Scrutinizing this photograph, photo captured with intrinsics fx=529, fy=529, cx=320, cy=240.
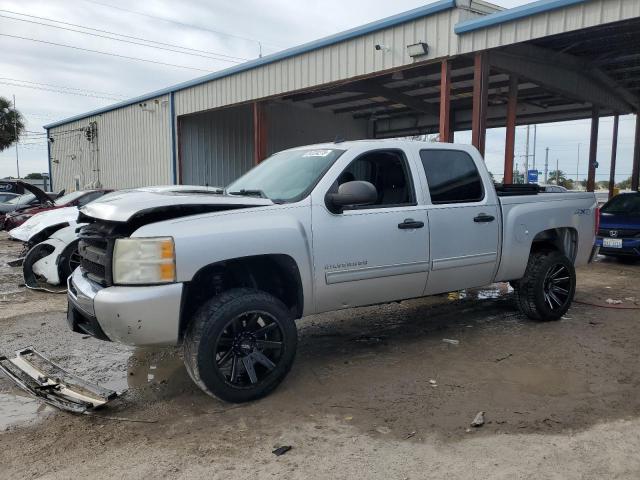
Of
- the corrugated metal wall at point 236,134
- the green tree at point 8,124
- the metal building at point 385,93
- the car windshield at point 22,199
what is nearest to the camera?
the metal building at point 385,93

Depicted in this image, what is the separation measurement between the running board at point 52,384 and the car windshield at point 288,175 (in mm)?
1966

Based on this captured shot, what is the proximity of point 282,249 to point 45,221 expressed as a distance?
19.5 ft

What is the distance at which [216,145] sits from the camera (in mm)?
21031

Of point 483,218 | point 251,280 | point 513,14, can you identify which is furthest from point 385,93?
point 251,280

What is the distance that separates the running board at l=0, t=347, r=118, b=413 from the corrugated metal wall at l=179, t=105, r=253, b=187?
47.9 feet

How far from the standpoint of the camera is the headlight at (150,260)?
3434 mm

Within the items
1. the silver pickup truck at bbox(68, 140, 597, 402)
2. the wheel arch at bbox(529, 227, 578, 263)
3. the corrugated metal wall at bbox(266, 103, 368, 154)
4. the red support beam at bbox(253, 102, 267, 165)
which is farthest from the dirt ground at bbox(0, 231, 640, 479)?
the corrugated metal wall at bbox(266, 103, 368, 154)

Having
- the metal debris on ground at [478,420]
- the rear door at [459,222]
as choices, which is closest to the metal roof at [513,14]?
the rear door at [459,222]

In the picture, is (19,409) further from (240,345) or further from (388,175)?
(388,175)

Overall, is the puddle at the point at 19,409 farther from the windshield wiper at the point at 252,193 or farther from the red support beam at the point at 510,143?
the red support beam at the point at 510,143

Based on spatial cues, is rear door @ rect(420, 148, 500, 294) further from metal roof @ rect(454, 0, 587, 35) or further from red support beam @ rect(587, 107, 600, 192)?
red support beam @ rect(587, 107, 600, 192)

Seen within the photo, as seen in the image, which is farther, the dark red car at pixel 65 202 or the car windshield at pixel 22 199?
the car windshield at pixel 22 199

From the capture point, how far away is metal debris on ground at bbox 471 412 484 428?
3.50 m

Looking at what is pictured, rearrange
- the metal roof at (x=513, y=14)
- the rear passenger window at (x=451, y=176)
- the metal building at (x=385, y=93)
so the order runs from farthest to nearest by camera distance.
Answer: the metal building at (x=385, y=93)
the metal roof at (x=513, y=14)
the rear passenger window at (x=451, y=176)
